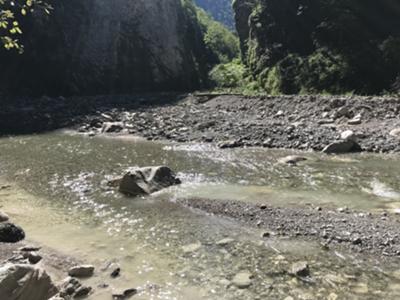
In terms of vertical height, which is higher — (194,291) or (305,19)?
(305,19)

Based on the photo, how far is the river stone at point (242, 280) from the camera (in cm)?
916

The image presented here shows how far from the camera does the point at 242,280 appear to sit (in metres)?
9.38

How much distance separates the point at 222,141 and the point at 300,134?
13.3 feet

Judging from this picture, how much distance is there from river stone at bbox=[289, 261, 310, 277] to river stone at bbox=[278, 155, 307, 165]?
1078 cm

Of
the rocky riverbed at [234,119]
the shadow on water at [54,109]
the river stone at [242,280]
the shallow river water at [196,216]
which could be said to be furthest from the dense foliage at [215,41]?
the river stone at [242,280]

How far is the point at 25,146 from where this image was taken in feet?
93.6

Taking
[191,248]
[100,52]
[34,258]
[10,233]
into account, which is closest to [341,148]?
[191,248]

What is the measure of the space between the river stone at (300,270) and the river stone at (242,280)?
0.85 m

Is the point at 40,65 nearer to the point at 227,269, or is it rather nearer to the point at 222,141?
the point at 222,141

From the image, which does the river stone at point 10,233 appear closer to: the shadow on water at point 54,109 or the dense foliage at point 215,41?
the shadow on water at point 54,109

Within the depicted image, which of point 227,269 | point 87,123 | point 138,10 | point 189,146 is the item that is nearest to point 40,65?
point 138,10

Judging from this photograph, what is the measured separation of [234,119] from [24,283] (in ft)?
82.0

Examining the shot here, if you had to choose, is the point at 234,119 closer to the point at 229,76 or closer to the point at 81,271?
the point at 81,271

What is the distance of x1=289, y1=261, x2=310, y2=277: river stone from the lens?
9.49 metres
